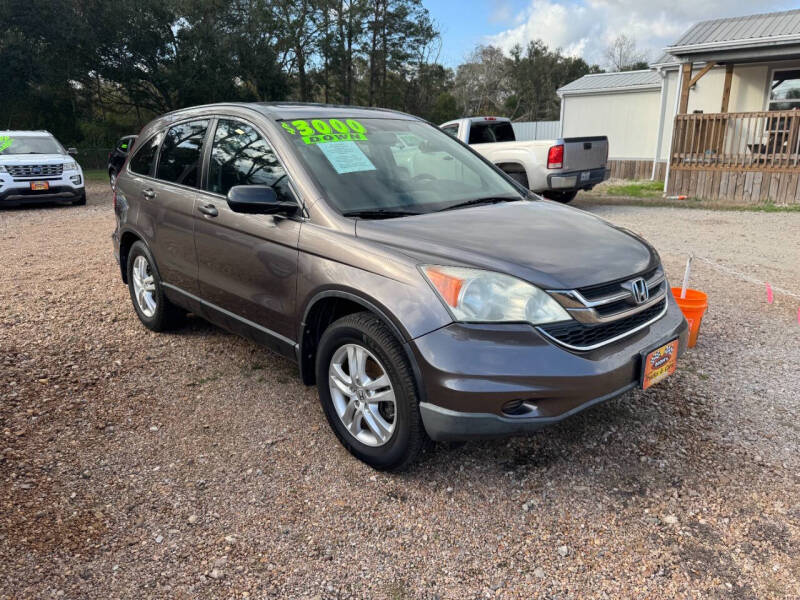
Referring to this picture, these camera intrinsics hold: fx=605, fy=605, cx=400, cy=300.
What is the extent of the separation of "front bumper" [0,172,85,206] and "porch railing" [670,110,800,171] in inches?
544

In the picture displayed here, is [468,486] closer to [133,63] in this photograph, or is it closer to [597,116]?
[597,116]

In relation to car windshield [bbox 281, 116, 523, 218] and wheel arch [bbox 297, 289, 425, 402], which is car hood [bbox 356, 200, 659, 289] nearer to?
car windshield [bbox 281, 116, 523, 218]

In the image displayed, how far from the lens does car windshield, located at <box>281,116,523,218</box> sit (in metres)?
3.26

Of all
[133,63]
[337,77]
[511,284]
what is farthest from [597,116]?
[511,284]

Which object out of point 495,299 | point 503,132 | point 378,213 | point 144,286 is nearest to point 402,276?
point 495,299

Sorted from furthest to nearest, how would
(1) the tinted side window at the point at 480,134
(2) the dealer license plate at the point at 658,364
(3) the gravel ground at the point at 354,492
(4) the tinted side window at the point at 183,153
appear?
1. (1) the tinted side window at the point at 480,134
2. (4) the tinted side window at the point at 183,153
3. (2) the dealer license plate at the point at 658,364
4. (3) the gravel ground at the point at 354,492

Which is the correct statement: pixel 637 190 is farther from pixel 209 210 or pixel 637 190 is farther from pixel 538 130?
pixel 209 210

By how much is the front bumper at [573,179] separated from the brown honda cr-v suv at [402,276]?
23.7ft

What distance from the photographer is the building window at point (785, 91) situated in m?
15.0

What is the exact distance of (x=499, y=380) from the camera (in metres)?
2.49

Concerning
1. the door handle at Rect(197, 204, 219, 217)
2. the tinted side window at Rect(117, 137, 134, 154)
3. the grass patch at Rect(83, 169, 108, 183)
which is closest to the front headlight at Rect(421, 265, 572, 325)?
the door handle at Rect(197, 204, 219, 217)

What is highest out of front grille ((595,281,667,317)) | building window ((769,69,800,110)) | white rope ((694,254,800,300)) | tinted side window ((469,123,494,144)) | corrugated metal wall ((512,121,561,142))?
building window ((769,69,800,110))

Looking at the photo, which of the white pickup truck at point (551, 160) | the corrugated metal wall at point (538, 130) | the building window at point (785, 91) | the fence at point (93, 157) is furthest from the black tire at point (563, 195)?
the fence at point (93, 157)

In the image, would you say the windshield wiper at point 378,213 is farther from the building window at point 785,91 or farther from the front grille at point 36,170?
the building window at point 785,91
